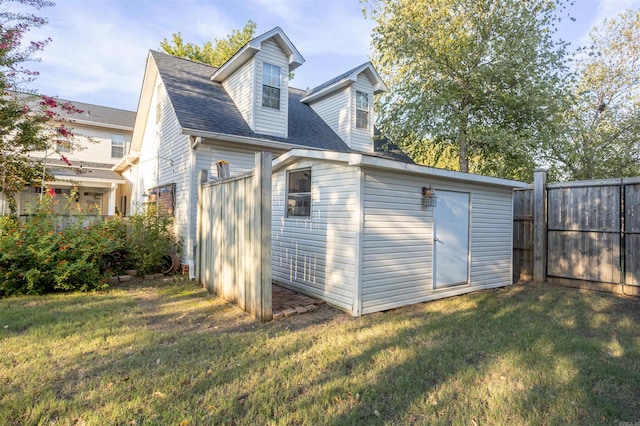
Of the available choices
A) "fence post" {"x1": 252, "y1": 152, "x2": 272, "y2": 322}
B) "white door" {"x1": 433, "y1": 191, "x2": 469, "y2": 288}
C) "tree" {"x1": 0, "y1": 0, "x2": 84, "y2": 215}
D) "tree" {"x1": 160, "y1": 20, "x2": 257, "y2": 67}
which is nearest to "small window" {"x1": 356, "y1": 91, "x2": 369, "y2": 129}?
"white door" {"x1": 433, "y1": 191, "x2": 469, "y2": 288}

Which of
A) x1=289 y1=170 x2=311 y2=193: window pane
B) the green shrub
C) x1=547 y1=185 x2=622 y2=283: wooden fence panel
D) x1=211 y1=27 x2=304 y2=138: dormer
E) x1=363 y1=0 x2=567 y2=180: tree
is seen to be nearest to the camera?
x1=289 y1=170 x2=311 y2=193: window pane

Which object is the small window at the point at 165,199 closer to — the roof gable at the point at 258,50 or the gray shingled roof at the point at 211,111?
the gray shingled roof at the point at 211,111

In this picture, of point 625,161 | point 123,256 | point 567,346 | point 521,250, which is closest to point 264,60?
point 123,256

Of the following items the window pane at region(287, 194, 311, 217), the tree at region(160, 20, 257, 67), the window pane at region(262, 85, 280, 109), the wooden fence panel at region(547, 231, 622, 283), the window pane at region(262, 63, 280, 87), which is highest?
the tree at region(160, 20, 257, 67)

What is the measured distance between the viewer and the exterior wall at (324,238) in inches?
196

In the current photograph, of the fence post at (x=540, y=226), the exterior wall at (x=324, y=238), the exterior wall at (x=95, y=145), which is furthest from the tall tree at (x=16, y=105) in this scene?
the fence post at (x=540, y=226)

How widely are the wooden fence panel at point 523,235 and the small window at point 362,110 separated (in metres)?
5.26

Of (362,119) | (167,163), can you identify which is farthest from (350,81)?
(167,163)

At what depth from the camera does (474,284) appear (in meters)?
6.52

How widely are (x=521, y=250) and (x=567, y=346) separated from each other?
4610 millimetres

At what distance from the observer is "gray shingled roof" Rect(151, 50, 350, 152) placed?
25.4 ft

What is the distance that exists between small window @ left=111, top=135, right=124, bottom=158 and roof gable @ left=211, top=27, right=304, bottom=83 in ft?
33.5

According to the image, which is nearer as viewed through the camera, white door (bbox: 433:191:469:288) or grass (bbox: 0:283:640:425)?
grass (bbox: 0:283:640:425)

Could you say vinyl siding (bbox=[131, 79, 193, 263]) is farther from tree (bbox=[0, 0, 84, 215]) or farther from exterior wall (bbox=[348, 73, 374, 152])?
exterior wall (bbox=[348, 73, 374, 152])
